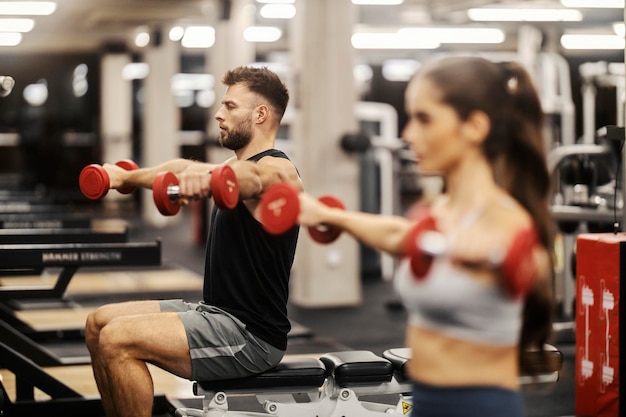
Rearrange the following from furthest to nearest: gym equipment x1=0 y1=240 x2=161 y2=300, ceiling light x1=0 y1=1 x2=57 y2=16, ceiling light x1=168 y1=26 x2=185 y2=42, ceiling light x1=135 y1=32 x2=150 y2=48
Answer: ceiling light x1=135 y1=32 x2=150 y2=48, ceiling light x1=168 y1=26 x2=185 y2=42, ceiling light x1=0 y1=1 x2=57 y2=16, gym equipment x1=0 y1=240 x2=161 y2=300

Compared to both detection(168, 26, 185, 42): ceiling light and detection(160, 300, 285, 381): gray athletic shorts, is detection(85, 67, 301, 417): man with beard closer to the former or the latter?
detection(160, 300, 285, 381): gray athletic shorts

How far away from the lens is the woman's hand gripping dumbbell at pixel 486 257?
1474 mm

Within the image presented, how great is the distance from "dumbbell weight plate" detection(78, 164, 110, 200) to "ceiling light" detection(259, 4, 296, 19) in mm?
6987

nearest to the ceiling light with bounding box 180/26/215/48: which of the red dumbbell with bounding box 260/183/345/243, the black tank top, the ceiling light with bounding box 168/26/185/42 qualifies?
the ceiling light with bounding box 168/26/185/42

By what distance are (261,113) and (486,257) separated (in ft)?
4.87

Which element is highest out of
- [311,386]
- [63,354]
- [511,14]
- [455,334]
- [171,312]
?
[511,14]

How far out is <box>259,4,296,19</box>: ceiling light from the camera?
970 cm

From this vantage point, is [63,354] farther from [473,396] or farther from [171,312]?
[473,396]

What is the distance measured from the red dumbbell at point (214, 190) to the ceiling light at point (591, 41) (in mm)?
11503

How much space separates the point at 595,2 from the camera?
899cm

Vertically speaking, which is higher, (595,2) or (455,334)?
(595,2)

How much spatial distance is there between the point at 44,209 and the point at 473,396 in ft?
22.5

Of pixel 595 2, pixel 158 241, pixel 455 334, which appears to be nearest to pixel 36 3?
pixel 595 2

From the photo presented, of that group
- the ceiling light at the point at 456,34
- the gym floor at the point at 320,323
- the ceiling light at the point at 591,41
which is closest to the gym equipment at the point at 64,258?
the gym floor at the point at 320,323
